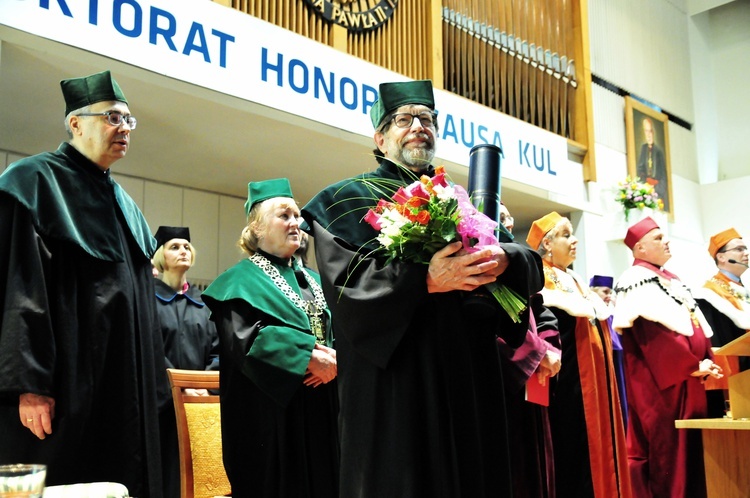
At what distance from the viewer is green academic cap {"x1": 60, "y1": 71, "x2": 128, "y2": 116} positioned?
110 inches

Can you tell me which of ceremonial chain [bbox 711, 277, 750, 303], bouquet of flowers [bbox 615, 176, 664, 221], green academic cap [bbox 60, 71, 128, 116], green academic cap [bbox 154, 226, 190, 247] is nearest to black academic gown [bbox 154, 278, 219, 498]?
green academic cap [bbox 154, 226, 190, 247]

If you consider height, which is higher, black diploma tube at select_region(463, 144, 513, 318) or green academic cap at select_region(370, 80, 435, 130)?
green academic cap at select_region(370, 80, 435, 130)

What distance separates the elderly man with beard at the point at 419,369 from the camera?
1.88 meters

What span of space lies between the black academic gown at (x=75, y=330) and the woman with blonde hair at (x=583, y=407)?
217cm

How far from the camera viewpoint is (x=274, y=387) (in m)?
2.88

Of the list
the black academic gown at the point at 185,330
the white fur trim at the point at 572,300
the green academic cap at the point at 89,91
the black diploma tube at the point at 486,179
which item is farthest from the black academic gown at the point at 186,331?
the black diploma tube at the point at 486,179

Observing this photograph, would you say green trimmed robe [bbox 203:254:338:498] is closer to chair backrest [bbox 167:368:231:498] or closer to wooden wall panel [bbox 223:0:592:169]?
chair backrest [bbox 167:368:231:498]

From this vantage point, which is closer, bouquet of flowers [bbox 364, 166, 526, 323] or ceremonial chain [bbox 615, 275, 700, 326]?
bouquet of flowers [bbox 364, 166, 526, 323]

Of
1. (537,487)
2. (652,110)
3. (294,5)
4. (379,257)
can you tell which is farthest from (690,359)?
(652,110)

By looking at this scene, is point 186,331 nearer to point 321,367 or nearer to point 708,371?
point 321,367

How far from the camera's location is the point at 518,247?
78.2 inches

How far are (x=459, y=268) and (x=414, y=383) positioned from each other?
0.33 meters

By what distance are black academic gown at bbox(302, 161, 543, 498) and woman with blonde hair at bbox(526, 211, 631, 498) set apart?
2021mm

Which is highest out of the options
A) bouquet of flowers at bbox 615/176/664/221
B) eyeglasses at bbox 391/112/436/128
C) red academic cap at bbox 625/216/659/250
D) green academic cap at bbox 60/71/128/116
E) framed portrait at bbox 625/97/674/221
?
framed portrait at bbox 625/97/674/221
